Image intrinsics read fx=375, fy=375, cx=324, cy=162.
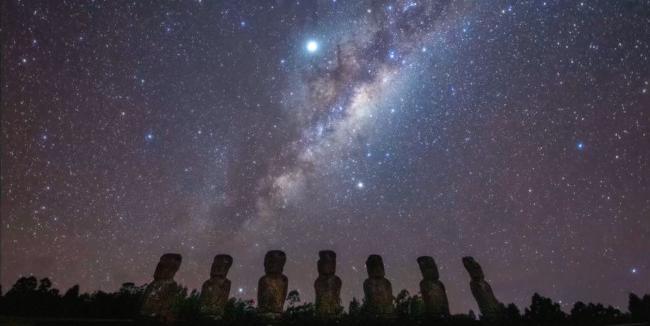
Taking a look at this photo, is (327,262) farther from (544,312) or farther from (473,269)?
(544,312)

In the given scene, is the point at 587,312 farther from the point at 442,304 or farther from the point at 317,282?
the point at 317,282

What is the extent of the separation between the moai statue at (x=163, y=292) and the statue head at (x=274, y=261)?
3112 millimetres

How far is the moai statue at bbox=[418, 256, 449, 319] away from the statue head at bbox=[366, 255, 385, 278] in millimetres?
1655

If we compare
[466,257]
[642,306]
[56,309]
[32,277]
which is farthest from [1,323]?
[642,306]

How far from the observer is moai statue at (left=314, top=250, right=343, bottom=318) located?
12.7 m

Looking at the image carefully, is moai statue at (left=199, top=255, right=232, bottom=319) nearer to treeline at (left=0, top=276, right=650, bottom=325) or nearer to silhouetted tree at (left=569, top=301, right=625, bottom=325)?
treeline at (left=0, top=276, right=650, bottom=325)

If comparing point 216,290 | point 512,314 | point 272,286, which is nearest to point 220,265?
point 216,290

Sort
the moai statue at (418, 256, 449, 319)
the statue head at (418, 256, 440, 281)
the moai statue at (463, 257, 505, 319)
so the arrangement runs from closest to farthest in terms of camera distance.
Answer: the moai statue at (418, 256, 449, 319) → the moai statue at (463, 257, 505, 319) → the statue head at (418, 256, 440, 281)

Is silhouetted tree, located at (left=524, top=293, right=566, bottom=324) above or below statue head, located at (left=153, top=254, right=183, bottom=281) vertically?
below

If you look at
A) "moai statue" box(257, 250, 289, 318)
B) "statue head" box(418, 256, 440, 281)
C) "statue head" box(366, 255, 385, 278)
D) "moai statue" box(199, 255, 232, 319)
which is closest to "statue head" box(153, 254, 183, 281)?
"moai statue" box(199, 255, 232, 319)

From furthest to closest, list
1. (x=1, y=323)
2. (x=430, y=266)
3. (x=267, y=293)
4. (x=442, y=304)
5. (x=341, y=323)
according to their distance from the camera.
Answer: (x=430, y=266)
(x=442, y=304)
(x=267, y=293)
(x=341, y=323)
(x=1, y=323)

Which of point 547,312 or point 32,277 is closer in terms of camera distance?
point 547,312

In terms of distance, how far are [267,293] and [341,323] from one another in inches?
106

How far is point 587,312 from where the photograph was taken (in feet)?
42.3
